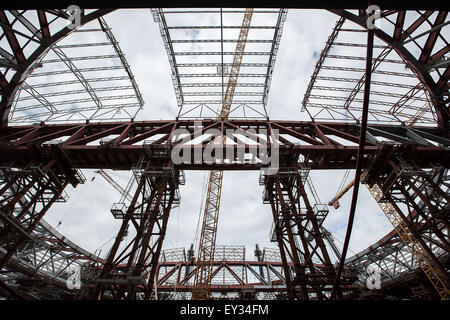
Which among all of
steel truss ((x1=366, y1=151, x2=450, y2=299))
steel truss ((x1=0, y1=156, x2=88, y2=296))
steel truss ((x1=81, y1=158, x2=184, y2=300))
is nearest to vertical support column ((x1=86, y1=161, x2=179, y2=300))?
steel truss ((x1=81, y1=158, x2=184, y2=300))

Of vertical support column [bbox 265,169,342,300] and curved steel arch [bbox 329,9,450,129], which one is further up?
curved steel arch [bbox 329,9,450,129]

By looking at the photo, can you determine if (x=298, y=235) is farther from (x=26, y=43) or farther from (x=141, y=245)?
(x=26, y=43)

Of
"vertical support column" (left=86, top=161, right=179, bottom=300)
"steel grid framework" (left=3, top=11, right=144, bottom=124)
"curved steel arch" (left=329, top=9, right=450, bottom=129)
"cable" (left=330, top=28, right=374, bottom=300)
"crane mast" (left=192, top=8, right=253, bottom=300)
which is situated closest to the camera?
"cable" (left=330, top=28, right=374, bottom=300)

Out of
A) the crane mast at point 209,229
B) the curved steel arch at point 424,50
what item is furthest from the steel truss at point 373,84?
the crane mast at point 209,229

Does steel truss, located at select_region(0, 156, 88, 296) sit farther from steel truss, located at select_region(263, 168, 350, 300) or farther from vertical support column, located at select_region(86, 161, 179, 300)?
steel truss, located at select_region(263, 168, 350, 300)

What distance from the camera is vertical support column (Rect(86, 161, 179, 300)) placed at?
36.6ft

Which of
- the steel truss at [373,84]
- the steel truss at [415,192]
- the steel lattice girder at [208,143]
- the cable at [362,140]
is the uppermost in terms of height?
the steel truss at [373,84]

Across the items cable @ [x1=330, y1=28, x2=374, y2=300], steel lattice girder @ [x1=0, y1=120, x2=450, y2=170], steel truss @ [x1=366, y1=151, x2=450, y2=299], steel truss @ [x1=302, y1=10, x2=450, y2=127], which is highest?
steel truss @ [x1=302, y1=10, x2=450, y2=127]

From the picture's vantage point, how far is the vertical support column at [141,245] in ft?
36.6

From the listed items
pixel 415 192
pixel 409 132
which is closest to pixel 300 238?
pixel 415 192

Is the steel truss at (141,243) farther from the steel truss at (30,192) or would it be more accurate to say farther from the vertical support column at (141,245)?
the steel truss at (30,192)

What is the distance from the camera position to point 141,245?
41.0 ft
